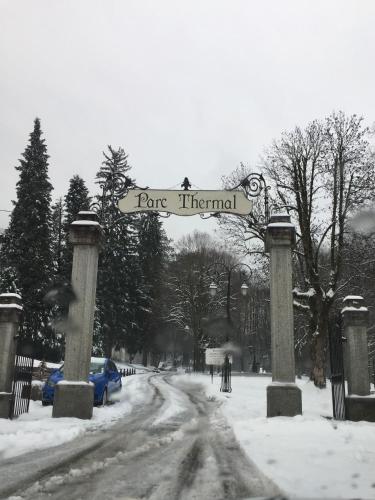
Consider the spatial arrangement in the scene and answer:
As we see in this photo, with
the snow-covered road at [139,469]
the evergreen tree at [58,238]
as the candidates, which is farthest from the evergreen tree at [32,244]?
the snow-covered road at [139,469]

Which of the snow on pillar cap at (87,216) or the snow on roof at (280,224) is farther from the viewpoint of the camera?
the snow on pillar cap at (87,216)

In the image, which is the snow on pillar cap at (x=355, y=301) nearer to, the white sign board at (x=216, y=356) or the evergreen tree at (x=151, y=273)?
the white sign board at (x=216, y=356)

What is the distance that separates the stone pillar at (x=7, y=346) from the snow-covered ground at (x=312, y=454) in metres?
4.95

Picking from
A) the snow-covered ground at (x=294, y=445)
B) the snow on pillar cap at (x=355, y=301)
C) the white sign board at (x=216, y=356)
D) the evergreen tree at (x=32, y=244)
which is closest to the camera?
the snow-covered ground at (x=294, y=445)

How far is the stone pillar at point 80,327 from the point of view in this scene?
11469mm

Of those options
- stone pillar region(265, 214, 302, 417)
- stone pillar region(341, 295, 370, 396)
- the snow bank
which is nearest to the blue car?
the snow bank

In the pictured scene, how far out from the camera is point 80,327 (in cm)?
1206

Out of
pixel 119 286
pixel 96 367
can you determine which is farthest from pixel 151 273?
pixel 96 367

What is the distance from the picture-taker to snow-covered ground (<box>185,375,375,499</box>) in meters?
4.93

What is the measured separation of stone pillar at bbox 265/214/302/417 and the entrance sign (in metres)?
1.08

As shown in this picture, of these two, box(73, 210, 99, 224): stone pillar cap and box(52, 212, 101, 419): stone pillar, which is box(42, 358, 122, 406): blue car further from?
box(73, 210, 99, 224): stone pillar cap

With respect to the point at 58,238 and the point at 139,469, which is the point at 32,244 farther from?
the point at 139,469

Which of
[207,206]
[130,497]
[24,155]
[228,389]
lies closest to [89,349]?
[207,206]

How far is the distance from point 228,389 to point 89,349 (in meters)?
14.3
